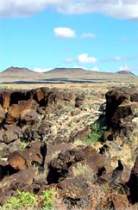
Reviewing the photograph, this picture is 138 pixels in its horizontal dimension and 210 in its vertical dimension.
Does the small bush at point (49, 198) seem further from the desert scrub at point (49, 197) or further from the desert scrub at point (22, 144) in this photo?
the desert scrub at point (22, 144)

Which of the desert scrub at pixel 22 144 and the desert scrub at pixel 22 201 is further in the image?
the desert scrub at pixel 22 144

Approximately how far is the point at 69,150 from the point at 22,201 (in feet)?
20.2

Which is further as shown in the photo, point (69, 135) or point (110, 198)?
point (69, 135)

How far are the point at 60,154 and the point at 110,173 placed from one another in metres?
3.79

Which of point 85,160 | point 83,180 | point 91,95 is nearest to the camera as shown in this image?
point 83,180

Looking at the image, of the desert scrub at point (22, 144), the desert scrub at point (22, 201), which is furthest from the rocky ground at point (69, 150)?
the desert scrub at point (22, 144)

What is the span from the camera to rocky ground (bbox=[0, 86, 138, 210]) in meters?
22.4

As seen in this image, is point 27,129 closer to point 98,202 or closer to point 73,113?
point 73,113

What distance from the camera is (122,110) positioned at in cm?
3388

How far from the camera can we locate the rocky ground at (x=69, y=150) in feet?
73.6

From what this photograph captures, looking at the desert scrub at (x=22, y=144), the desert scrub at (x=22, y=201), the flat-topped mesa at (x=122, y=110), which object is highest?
the flat-topped mesa at (x=122, y=110)

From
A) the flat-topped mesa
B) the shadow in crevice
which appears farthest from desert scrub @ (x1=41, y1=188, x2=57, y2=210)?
the flat-topped mesa

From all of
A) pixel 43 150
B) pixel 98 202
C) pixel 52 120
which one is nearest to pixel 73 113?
pixel 52 120

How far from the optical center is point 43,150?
32.0 m
